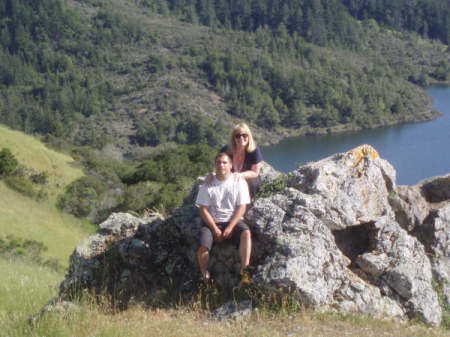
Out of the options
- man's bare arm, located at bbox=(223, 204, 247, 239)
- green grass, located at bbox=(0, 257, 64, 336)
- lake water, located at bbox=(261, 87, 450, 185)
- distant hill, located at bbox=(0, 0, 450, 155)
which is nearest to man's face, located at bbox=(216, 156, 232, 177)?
man's bare arm, located at bbox=(223, 204, 247, 239)

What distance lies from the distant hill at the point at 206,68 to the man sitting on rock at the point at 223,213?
78157mm

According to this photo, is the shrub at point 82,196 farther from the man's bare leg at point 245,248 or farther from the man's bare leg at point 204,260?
the man's bare leg at point 245,248

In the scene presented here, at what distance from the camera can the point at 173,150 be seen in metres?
42.4

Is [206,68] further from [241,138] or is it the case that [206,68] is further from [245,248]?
[245,248]

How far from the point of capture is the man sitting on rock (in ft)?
18.9

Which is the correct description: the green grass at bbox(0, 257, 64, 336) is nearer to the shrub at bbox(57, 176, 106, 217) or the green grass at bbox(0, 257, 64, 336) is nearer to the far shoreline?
the shrub at bbox(57, 176, 106, 217)

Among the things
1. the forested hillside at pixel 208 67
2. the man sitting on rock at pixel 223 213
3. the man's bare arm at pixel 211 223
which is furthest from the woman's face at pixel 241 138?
the forested hillside at pixel 208 67

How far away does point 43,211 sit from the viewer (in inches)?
952

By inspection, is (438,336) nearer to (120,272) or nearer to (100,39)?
(120,272)

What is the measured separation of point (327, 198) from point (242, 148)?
130 cm

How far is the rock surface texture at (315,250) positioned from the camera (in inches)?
224

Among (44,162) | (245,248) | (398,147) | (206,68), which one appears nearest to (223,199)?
(245,248)

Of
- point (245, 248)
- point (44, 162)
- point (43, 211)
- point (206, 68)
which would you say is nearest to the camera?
point (245, 248)

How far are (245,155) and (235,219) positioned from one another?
1235mm
